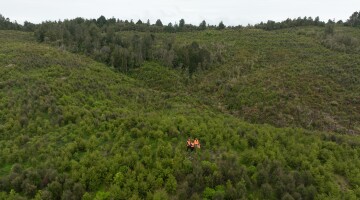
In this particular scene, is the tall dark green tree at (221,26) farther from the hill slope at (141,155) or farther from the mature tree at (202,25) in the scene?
the hill slope at (141,155)

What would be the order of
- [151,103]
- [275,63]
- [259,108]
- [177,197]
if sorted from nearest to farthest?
[177,197] < [151,103] < [259,108] < [275,63]

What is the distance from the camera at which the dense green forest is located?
13359mm

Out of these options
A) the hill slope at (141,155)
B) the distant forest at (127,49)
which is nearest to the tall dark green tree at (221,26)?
the distant forest at (127,49)

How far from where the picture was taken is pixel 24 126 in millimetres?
19203

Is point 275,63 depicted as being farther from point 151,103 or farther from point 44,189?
point 44,189

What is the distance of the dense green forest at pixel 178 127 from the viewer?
13.4m

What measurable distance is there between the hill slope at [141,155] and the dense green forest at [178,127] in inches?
2.9

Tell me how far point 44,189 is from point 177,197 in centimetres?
662

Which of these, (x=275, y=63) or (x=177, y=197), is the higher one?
(x=275, y=63)

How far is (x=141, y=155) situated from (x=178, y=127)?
4.75 metres

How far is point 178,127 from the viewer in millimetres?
19312

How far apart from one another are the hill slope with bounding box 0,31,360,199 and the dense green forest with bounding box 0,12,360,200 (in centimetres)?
7

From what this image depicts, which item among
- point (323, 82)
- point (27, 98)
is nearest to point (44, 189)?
point (27, 98)

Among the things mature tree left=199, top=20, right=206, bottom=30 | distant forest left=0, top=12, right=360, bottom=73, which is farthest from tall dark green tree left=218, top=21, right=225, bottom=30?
distant forest left=0, top=12, right=360, bottom=73
